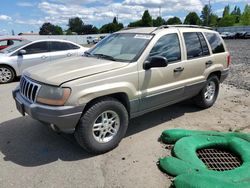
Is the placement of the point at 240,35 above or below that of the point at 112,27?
below

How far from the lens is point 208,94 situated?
643cm

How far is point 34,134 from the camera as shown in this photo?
491 cm

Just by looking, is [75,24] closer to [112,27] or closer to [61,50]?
[112,27]

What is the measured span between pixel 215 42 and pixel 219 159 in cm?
318

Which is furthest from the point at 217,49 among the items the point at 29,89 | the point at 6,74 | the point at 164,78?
the point at 6,74

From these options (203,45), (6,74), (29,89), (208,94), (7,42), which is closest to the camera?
(29,89)

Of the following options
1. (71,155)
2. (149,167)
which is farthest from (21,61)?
(149,167)

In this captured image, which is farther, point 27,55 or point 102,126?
point 27,55

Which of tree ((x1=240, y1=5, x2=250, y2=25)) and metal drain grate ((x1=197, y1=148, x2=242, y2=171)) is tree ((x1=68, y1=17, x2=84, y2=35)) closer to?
tree ((x1=240, y1=5, x2=250, y2=25))

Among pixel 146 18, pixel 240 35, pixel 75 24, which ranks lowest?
pixel 240 35

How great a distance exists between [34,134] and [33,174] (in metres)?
1.36

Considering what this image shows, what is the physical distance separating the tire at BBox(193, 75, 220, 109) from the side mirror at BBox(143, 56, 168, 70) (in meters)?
2.01

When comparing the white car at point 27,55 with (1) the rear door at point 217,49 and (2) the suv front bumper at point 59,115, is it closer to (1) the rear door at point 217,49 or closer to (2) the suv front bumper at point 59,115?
(1) the rear door at point 217,49

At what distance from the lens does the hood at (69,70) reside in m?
3.86
